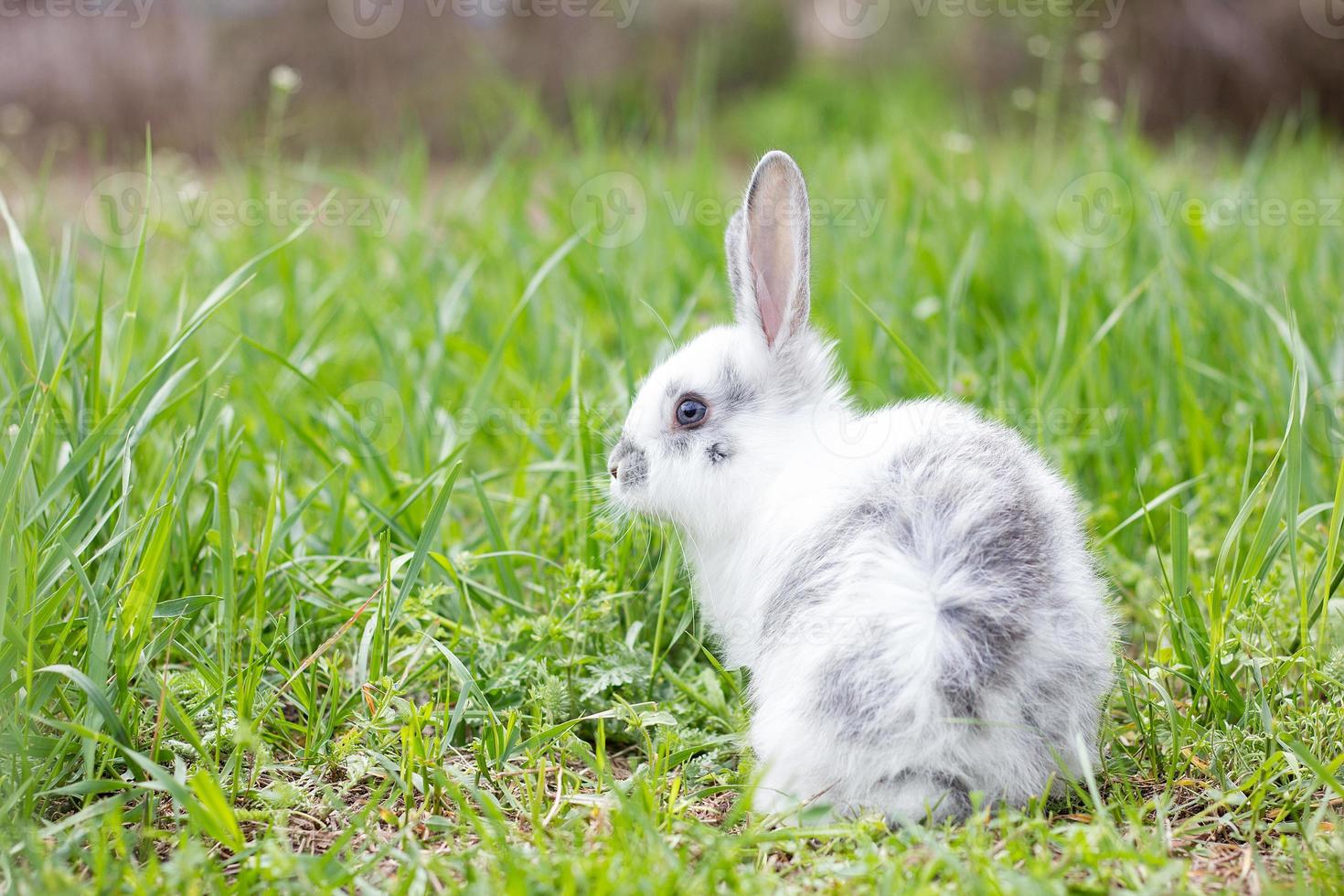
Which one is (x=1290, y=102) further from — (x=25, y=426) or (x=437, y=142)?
(x=25, y=426)

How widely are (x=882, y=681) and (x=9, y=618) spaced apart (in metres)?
1.72

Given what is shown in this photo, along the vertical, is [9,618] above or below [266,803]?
above

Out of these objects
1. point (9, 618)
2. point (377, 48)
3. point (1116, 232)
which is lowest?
point (9, 618)

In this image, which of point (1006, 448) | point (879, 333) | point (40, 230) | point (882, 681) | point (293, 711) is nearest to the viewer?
point (882, 681)

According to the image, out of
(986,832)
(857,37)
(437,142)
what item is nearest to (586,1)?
(437,142)

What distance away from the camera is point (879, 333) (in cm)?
396
